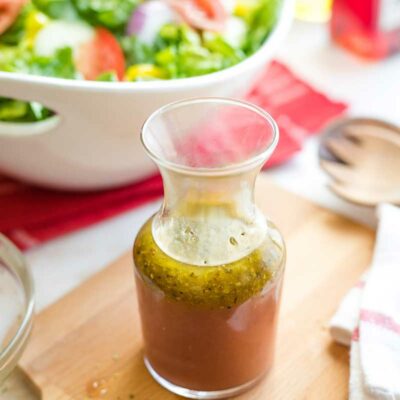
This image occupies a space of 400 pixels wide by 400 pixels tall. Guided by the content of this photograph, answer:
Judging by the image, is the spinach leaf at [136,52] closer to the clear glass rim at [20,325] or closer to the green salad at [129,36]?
the green salad at [129,36]

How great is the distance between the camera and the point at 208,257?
700 mm

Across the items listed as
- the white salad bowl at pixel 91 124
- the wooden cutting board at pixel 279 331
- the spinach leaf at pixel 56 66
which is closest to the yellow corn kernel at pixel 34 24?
the spinach leaf at pixel 56 66

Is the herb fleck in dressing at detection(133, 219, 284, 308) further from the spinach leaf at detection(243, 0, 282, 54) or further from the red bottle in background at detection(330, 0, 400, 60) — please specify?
the red bottle in background at detection(330, 0, 400, 60)

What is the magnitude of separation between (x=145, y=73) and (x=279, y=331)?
384mm

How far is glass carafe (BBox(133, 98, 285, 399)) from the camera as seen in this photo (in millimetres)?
696

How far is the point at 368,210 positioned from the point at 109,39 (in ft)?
1.43

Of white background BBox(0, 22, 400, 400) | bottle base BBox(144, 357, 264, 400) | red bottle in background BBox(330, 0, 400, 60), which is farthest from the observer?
red bottle in background BBox(330, 0, 400, 60)

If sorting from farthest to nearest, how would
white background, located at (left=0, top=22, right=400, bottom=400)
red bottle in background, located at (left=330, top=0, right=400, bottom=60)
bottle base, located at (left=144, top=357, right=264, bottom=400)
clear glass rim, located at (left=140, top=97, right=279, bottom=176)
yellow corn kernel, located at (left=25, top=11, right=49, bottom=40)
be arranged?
red bottle in background, located at (left=330, top=0, right=400, bottom=60), yellow corn kernel, located at (left=25, top=11, right=49, bottom=40), white background, located at (left=0, top=22, right=400, bottom=400), bottle base, located at (left=144, top=357, right=264, bottom=400), clear glass rim, located at (left=140, top=97, right=279, bottom=176)

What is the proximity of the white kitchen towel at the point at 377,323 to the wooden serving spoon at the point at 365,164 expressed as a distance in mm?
107

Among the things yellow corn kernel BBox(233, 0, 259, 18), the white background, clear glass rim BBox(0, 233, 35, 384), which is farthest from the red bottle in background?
clear glass rim BBox(0, 233, 35, 384)

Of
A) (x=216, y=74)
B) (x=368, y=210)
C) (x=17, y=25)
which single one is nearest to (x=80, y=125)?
(x=216, y=74)

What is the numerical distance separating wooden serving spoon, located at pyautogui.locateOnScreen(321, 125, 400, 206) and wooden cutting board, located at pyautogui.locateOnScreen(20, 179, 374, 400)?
55mm

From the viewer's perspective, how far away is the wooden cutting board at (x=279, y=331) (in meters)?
0.80

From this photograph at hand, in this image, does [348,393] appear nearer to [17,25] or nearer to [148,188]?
[148,188]
